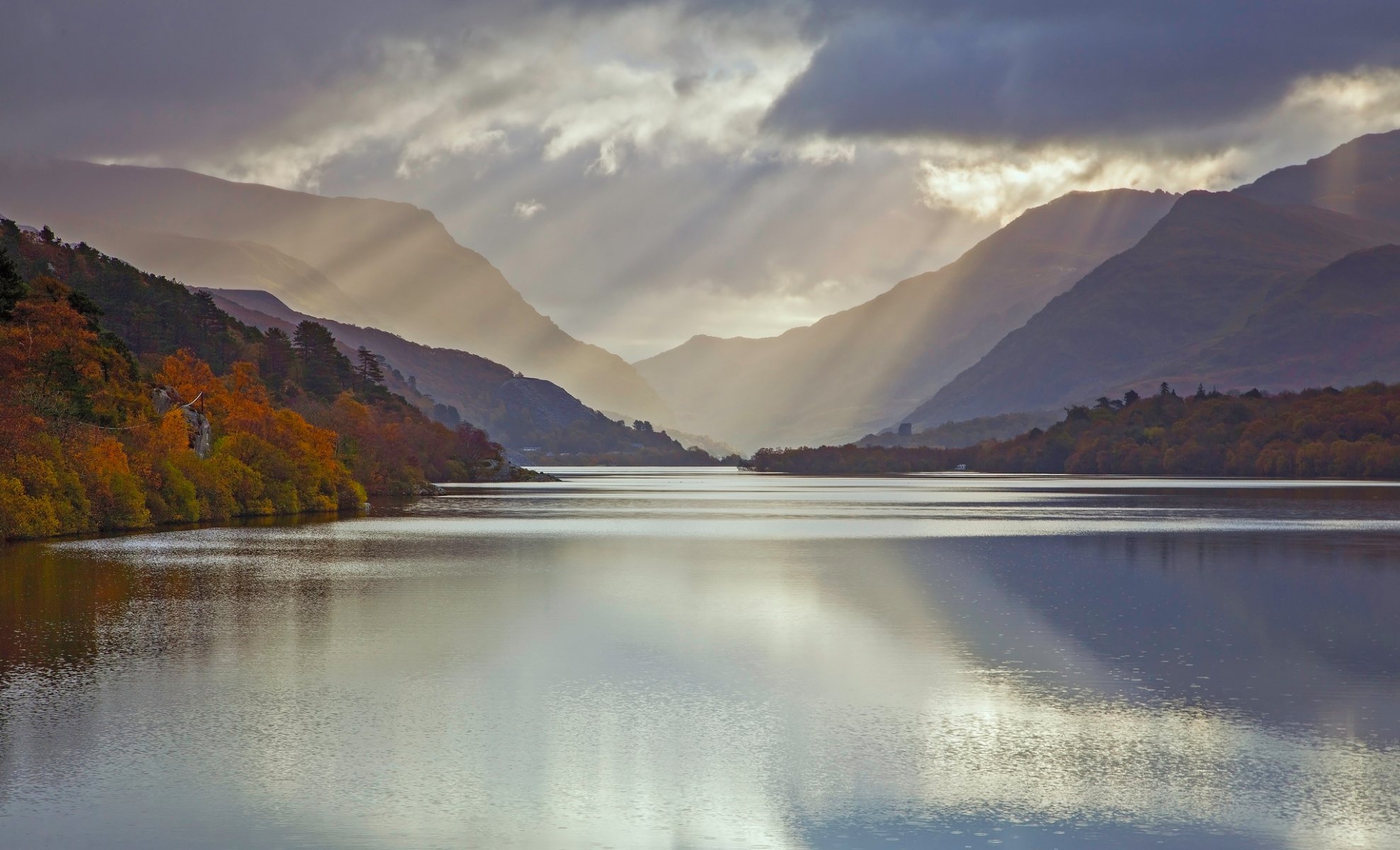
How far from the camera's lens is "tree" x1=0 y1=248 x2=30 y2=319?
294 ft

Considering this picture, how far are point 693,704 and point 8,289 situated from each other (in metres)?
79.6

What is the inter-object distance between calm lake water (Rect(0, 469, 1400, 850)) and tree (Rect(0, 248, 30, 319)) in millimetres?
31821

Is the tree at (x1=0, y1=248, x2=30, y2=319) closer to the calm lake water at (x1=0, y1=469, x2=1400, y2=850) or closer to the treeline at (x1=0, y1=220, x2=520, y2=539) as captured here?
the treeline at (x1=0, y1=220, x2=520, y2=539)

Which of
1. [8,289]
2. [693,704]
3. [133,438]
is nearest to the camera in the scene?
[693,704]

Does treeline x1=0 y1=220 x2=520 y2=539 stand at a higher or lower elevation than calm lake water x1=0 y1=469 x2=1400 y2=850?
higher

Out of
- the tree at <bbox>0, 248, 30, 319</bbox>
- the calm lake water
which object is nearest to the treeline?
the tree at <bbox>0, 248, 30, 319</bbox>

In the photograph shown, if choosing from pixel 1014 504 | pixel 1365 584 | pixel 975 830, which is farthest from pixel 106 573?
pixel 1014 504

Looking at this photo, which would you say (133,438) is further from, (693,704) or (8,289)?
(693,704)

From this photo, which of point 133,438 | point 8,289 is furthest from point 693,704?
point 8,289

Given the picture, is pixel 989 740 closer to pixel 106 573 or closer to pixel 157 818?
pixel 157 818

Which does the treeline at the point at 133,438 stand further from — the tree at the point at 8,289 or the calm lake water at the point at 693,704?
the calm lake water at the point at 693,704

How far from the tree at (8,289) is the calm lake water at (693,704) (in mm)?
31821

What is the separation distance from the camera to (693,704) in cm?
2986

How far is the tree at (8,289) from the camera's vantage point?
294 feet
